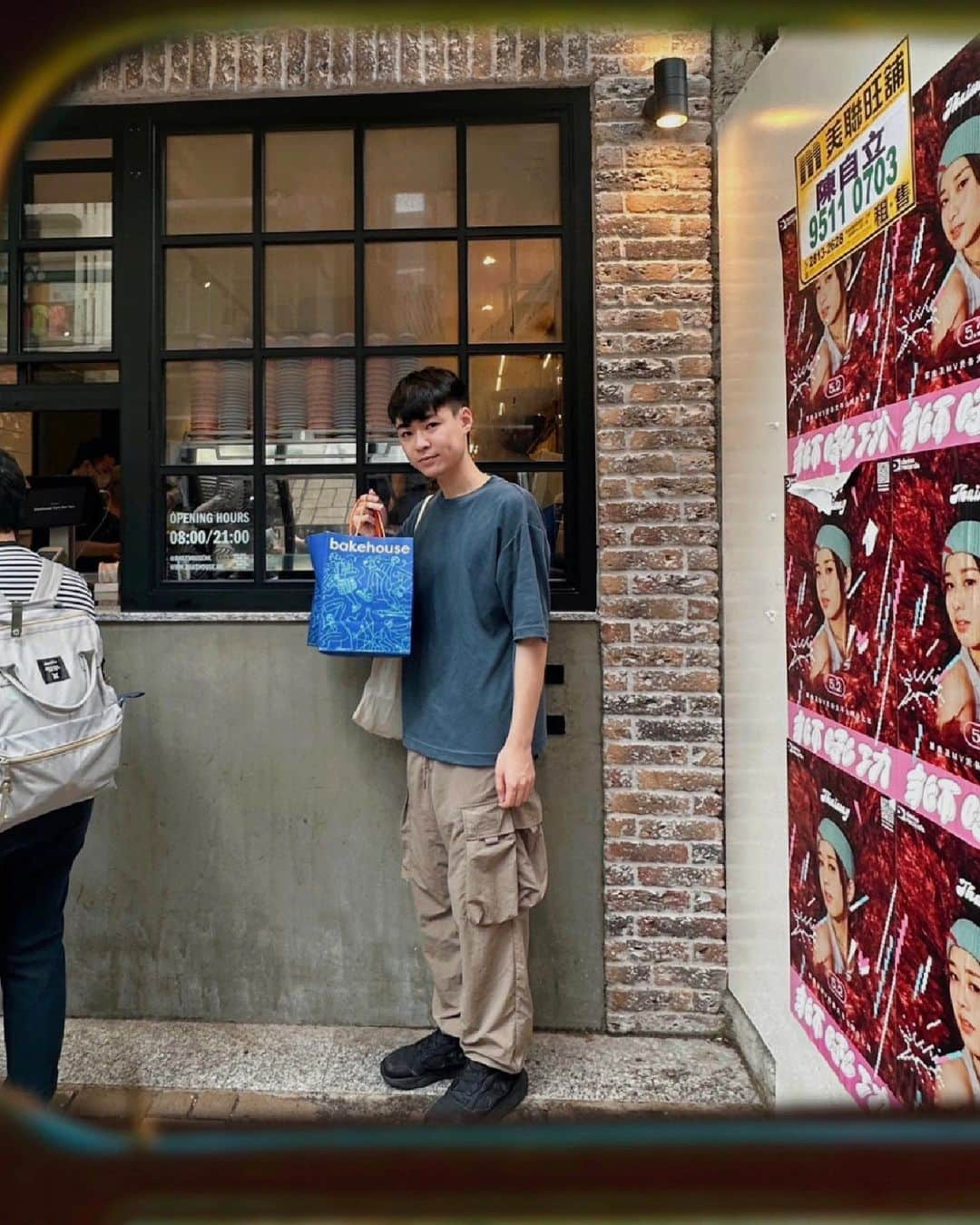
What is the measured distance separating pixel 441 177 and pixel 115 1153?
3.33 m

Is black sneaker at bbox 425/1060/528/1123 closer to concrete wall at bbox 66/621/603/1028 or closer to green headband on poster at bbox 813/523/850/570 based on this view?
concrete wall at bbox 66/621/603/1028

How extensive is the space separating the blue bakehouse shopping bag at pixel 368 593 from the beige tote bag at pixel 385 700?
0.74 ft

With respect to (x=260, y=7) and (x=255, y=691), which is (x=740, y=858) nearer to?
(x=255, y=691)

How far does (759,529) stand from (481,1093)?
186 cm

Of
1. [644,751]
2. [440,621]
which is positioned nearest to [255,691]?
[440,621]

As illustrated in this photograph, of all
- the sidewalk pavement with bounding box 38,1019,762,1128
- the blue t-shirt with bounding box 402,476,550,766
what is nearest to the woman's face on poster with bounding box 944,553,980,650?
the blue t-shirt with bounding box 402,476,550,766

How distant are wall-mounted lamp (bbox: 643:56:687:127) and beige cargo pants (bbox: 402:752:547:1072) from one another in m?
2.27

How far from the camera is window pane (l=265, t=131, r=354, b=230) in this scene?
3266 mm

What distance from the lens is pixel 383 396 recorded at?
3.27 meters

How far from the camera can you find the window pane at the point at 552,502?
3.19 m

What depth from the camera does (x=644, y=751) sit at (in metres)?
3.06

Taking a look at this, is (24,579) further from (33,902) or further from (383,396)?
(383,396)

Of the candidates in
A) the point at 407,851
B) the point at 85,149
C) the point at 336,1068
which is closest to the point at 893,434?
the point at 407,851

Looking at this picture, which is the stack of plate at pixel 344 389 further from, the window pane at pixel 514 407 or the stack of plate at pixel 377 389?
the window pane at pixel 514 407
